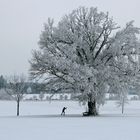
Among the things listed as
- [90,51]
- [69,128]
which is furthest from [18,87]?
[69,128]

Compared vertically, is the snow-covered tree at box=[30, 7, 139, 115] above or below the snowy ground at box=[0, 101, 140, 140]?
above

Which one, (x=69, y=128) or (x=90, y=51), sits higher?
(x=90, y=51)

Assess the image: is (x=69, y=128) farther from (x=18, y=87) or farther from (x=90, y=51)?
(x=18, y=87)

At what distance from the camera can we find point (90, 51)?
41.8m

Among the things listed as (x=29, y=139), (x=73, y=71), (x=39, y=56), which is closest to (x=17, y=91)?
(x=39, y=56)

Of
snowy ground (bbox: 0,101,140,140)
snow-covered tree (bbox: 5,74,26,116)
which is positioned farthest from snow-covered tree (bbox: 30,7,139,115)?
snow-covered tree (bbox: 5,74,26,116)

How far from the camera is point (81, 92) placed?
40.8m

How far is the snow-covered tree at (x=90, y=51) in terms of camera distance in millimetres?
40125

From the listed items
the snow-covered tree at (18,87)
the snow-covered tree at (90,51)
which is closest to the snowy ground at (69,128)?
the snow-covered tree at (90,51)

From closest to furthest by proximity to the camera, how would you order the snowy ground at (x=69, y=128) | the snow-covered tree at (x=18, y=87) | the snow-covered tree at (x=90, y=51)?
the snowy ground at (x=69, y=128), the snow-covered tree at (x=90, y=51), the snow-covered tree at (x=18, y=87)

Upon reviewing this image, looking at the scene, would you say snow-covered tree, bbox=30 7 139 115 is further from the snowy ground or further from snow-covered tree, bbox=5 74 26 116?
snow-covered tree, bbox=5 74 26 116

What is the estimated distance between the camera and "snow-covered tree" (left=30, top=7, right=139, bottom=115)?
1580 inches

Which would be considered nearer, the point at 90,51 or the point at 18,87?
the point at 90,51

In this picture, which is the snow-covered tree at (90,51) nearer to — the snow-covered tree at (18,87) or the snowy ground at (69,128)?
the snowy ground at (69,128)
